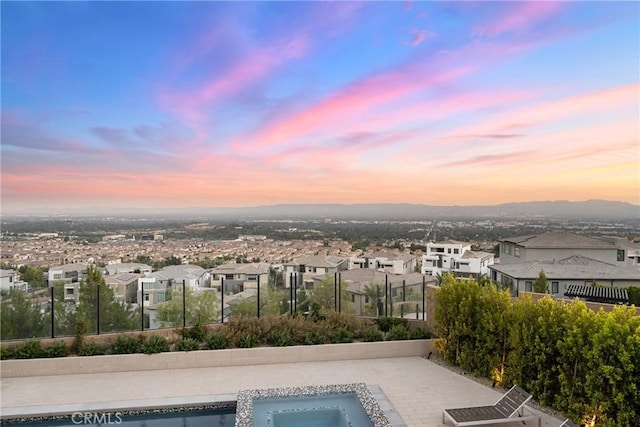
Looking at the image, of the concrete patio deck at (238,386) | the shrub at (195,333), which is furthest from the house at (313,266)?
the concrete patio deck at (238,386)

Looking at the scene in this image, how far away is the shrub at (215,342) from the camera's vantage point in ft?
32.2

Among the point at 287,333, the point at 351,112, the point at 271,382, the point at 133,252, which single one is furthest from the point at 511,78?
the point at 133,252

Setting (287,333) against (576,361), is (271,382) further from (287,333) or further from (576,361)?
(576,361)

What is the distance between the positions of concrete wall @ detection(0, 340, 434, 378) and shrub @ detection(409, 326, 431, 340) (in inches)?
11.4

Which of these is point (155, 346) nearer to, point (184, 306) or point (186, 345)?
point (186, 345)

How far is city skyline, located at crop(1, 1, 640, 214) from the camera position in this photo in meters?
13.2

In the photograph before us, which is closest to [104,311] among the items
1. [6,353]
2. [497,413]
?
[6,353]

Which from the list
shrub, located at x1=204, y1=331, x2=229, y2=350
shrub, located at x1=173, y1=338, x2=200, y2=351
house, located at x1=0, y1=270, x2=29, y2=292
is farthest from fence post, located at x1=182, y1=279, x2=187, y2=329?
house, located at x1=0, y1=270, x2=29, y2=292

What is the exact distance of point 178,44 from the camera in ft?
46.9

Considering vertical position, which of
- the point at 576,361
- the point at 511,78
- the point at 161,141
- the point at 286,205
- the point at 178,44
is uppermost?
the point at 178,44

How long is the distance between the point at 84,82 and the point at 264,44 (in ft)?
21.4

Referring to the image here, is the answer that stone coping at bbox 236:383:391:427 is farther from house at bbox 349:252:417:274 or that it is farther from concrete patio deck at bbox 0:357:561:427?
house at bbox 349:252:417:274

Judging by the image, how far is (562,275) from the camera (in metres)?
17.4

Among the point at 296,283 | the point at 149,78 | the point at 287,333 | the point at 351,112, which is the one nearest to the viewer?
the point at 287,333
